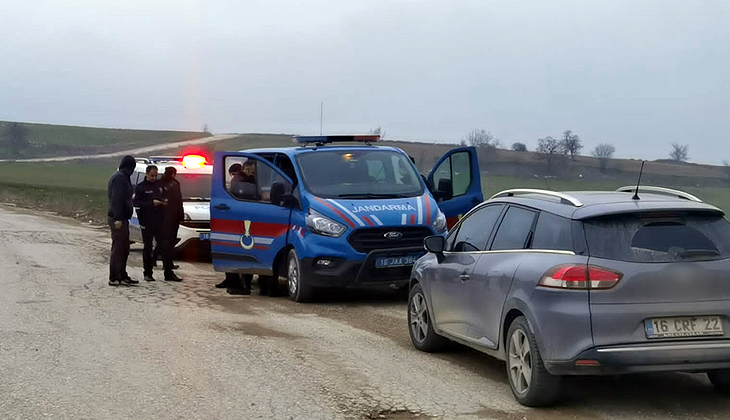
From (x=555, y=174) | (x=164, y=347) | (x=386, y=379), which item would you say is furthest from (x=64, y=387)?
(x=555, y=174)

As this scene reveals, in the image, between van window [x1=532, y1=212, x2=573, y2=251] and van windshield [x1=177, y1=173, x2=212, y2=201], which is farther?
van windshield [x1=177, y1=173, x2=212, y2=201]

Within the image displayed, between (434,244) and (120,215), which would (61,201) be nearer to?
(120,215)

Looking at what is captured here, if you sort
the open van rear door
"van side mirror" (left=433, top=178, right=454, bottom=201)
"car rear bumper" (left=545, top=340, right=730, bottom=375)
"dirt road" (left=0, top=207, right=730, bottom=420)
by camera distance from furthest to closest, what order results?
the open van rear door → "van side mirror" (left=433, top=178, right=454, bottom=201) → "dirt road" (left=0, top=207, right=730, bottom=420) → "car rear bumper" (left=545, top=340, right=730, bottom=375)

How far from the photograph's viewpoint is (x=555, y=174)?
18406 millimetres

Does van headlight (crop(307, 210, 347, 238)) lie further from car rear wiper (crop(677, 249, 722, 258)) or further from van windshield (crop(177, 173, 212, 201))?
van windshield (crop(177, 173, 212, 201))

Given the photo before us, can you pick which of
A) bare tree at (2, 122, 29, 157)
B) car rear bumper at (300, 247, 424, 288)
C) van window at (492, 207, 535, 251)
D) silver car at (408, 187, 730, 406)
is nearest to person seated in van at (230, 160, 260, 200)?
car rear bumper at (300, 247, 424, 288)

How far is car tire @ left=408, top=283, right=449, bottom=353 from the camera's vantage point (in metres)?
9.10

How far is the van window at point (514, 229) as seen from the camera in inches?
296

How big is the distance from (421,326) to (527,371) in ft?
7.88

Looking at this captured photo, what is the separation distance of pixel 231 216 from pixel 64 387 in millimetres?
6402

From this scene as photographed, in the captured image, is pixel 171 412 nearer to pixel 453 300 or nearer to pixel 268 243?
pixel 453 300

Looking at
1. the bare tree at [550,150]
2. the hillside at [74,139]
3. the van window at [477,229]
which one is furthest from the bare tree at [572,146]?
the hillside at [74,139]

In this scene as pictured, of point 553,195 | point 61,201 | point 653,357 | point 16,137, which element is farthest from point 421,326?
point 16,137

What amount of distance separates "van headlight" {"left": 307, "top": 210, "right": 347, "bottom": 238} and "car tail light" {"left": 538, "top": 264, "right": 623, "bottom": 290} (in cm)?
608
